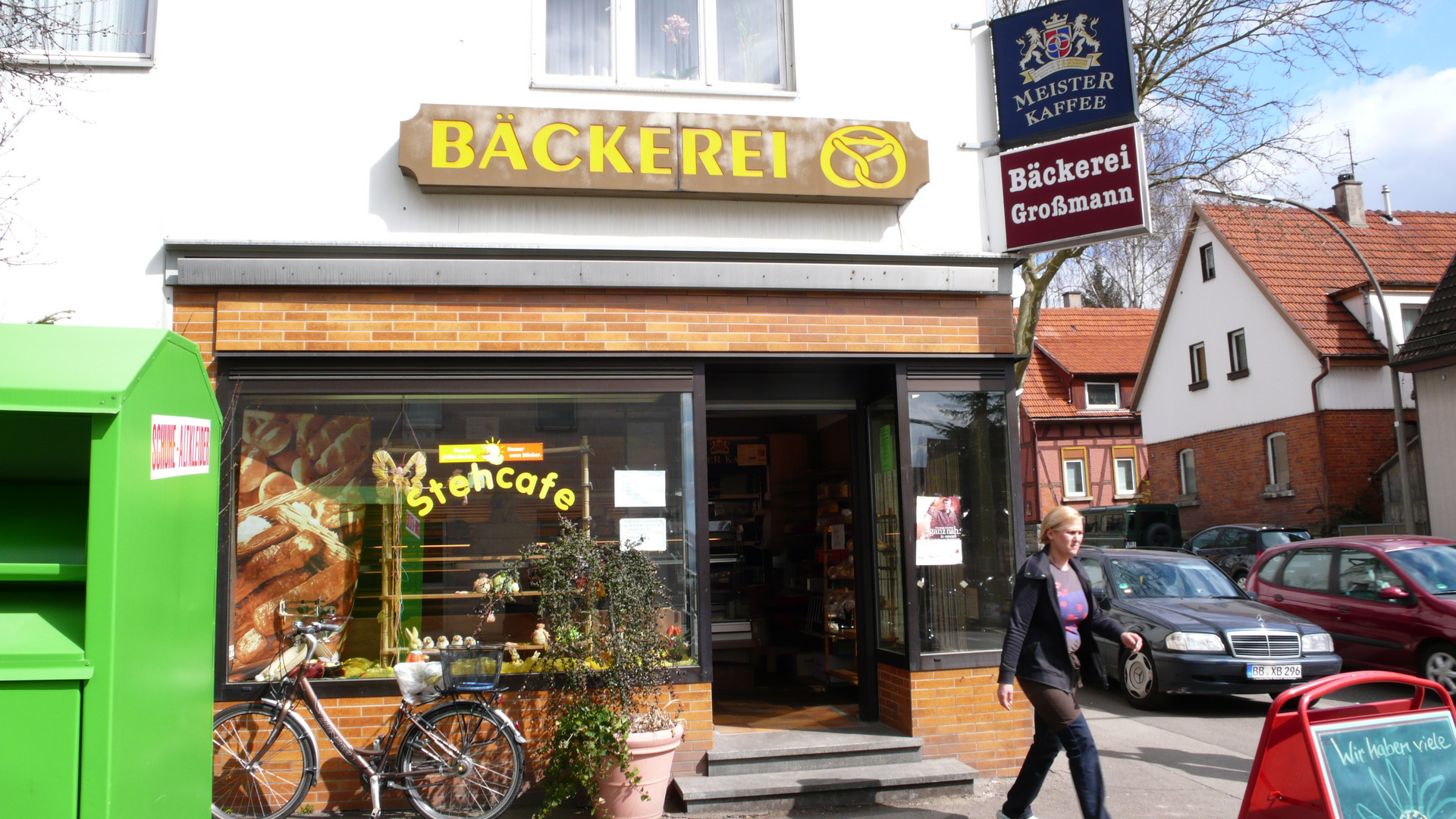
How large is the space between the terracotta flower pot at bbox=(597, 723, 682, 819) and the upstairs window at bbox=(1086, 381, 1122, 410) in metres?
33.3

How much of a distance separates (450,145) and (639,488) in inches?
105

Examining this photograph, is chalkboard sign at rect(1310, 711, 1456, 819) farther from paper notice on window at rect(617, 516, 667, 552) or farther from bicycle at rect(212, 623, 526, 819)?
bicycle at rect(212, 623, 526, 819)

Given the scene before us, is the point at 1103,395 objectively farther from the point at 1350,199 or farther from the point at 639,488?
the point at 639,488

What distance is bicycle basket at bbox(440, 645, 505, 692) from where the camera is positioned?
600cm

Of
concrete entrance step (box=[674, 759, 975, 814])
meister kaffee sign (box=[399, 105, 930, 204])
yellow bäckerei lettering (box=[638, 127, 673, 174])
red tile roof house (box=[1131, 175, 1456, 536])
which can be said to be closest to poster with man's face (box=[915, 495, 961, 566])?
concrete entrance step (box=[674, 759, 975, 814])

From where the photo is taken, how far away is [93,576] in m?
2.48

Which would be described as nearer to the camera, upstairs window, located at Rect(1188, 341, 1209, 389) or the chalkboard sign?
the chalkboard sign

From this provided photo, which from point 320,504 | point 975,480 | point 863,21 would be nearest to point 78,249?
point 320,504

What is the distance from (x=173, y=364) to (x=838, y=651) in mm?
6708

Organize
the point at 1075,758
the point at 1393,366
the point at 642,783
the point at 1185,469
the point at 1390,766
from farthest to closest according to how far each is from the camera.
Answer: the point at 1185,469, the point at 1393,366, the point at 642,783, the point at 1075,758, the point at 1390,766

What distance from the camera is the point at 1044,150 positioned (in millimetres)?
7102

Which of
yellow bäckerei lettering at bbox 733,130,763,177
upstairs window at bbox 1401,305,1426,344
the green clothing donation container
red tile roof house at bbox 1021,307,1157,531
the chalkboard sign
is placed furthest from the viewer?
red tile roof house at bbox 1021,307,1157,531

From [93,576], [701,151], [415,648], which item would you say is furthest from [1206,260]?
[93,576]

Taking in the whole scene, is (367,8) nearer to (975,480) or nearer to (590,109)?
(590,109)
